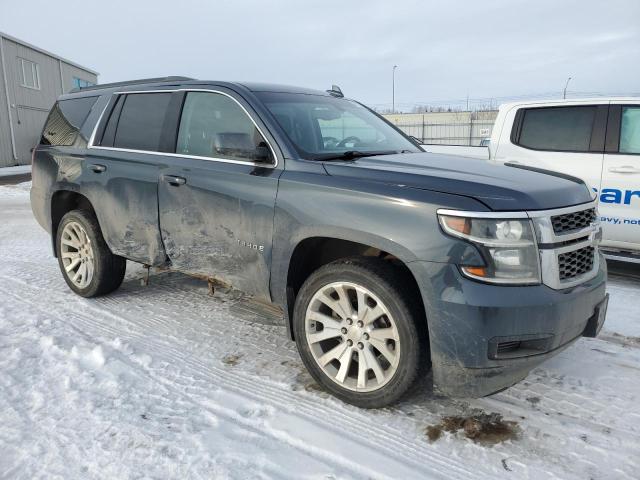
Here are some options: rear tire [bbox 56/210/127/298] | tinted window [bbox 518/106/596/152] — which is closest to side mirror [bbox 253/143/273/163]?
rear tire [bbox 56/210/127/298]

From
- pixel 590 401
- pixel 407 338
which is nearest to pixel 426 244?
pixel 407 338

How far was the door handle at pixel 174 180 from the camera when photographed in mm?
3725

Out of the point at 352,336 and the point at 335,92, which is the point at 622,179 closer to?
the point at 335,92

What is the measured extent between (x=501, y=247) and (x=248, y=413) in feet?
5.42

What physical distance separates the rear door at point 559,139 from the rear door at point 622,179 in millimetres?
99

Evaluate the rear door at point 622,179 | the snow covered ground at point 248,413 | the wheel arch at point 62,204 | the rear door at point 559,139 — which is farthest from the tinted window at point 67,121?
the rear door at point 622,179

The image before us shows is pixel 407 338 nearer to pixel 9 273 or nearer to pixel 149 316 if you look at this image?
pixel 149 316

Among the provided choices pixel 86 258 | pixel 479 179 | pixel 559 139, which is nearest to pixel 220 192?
pixel 479 179

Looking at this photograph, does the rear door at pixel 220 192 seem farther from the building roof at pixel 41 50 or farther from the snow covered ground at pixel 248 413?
the building roof at pixel 41 50

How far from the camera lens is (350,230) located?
283 centimetres

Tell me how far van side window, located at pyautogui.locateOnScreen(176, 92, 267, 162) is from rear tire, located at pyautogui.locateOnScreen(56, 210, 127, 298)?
138 cm

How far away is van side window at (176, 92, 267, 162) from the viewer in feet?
10.9

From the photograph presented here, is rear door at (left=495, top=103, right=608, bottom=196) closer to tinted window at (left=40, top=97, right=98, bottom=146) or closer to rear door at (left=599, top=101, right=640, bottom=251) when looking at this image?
rear door at (left=599, top=101, right=640, bottom=251)

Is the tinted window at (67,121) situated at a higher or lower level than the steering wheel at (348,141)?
higher
